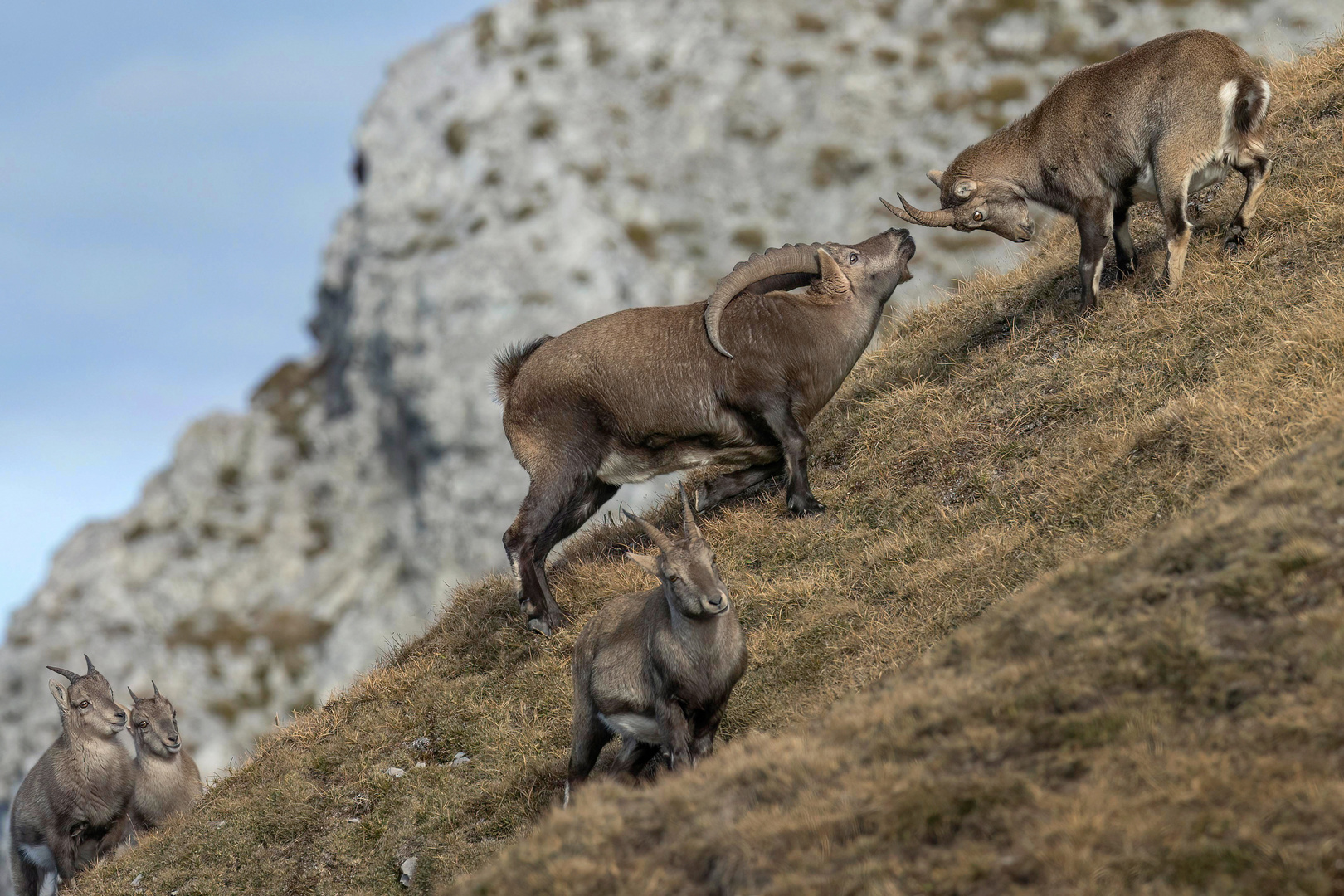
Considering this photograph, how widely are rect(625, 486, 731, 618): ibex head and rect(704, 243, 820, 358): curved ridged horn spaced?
3.91m

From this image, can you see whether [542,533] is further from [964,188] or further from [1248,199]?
[1248,199]

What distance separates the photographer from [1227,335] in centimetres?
1166

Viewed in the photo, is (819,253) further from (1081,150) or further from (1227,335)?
(1227,335)

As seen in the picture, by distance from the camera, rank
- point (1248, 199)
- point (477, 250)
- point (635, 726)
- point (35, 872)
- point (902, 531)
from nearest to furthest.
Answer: point (635, 726)
point (902, 531)
point (1248, 199)
point (35, 872)
point (477, 250)

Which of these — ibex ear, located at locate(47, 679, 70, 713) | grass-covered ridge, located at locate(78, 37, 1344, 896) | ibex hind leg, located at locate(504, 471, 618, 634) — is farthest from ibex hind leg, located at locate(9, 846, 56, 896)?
ibex hind leg, located at locate(504, 471, 618, 634)

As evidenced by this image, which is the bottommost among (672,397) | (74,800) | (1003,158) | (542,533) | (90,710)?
(74,800)

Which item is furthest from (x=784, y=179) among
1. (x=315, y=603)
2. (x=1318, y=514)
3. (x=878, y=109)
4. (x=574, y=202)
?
(x=1318, y=514)

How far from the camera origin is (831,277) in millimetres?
13477

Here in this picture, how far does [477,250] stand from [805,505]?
60.5 metres

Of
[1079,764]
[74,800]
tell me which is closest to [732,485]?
[1079,764]

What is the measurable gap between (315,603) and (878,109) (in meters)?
48.5

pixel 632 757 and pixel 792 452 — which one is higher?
pixel 792 452

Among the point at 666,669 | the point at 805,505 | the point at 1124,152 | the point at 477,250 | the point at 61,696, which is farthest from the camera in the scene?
the point at 477,250

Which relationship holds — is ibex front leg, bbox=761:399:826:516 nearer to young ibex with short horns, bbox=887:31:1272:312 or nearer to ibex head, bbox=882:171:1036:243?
young ibex with short horns, bbox=887:31:1272:312
